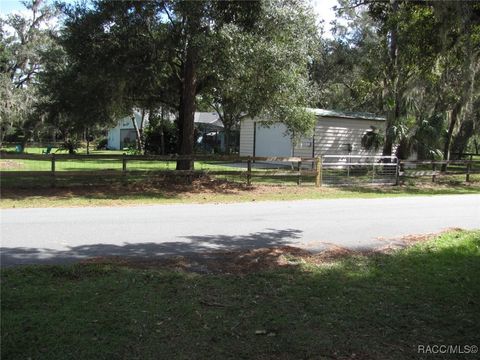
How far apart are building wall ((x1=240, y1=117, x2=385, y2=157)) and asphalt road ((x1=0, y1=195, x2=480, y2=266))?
13.3m

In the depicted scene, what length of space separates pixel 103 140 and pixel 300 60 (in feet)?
132

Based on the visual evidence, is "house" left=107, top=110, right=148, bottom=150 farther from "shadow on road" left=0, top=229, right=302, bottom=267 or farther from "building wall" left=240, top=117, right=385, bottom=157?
"shadow on road" left=0, top=229, right=302, bottom=267

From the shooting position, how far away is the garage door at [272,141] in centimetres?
2709

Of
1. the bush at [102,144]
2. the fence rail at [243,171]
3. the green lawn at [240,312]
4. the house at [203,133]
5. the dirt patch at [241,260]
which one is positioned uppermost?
the house at [203,133]

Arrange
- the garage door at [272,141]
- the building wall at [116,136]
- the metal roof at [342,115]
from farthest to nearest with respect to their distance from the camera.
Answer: the building wall at [116,136] → the garage door at [272,141] → the metal roof at [342,115]

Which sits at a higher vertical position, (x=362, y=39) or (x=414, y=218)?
(x=362, y=39)

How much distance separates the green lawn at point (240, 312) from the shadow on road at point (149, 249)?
0.74m

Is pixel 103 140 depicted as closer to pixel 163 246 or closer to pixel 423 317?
pixel 163 246

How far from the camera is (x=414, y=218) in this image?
11.0 metres

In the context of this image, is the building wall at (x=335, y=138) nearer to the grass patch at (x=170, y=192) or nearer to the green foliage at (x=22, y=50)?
the grass patch at (x=170, y=192)

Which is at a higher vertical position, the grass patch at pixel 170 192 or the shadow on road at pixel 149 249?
the grass patch at pixel 170 192

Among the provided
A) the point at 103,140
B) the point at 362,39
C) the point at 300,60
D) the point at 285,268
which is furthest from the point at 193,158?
the point at 103,140

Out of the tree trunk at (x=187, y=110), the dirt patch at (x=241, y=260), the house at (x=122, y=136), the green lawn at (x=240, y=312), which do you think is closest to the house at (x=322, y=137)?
the tree trunk at (x=187, y=110)

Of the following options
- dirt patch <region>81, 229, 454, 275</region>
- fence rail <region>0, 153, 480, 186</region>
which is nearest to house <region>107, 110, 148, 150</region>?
fence rail <region>0, 153, 480, 186</region>
